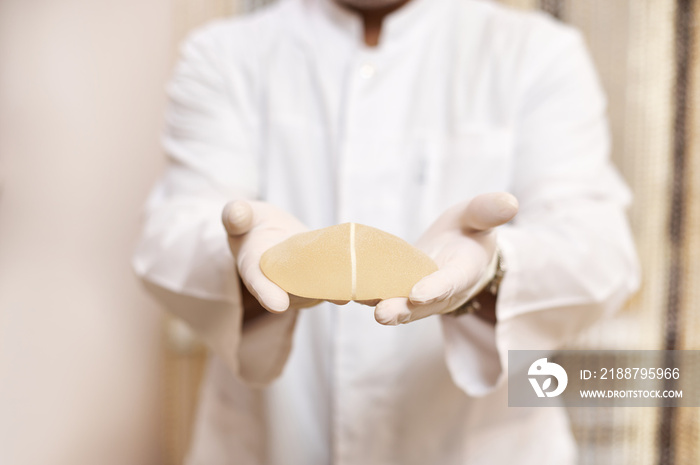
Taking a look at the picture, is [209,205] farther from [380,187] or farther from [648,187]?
[648,187]

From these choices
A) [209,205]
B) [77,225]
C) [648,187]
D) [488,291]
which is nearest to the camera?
[488,291]

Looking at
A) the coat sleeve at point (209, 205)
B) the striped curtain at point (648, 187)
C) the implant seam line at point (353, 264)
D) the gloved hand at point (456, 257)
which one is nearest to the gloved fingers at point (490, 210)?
the gloved hand at point (456, 257)

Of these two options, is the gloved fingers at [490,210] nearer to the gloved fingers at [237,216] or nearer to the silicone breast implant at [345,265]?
the silicone breast implant at [345,265]

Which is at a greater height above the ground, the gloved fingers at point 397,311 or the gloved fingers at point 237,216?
the gloved fingers at point 237,216

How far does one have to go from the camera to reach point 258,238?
542mm

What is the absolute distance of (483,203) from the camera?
0.50 metres

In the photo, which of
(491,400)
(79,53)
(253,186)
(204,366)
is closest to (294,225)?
(253,186)

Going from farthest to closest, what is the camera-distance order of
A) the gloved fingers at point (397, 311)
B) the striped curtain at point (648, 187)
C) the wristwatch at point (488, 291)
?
1. the striped curtain at point (648, 187)
2. the wristwatch at point (488, 291)
3. the gloved fingers at point (397, 311)

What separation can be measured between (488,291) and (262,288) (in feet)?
1.02

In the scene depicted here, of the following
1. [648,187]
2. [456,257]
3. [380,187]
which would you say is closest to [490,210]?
[456,257]

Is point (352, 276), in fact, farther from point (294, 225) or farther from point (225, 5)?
point (225, 5)

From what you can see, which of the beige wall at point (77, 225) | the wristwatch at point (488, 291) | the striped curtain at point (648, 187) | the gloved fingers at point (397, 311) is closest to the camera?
the gloved fingers at point (397, 311)

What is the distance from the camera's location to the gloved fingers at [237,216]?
511 millimetres

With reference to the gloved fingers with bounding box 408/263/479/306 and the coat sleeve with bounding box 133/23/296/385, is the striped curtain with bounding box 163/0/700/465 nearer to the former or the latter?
the coat sleeve with bounding box 133/23/296/385
